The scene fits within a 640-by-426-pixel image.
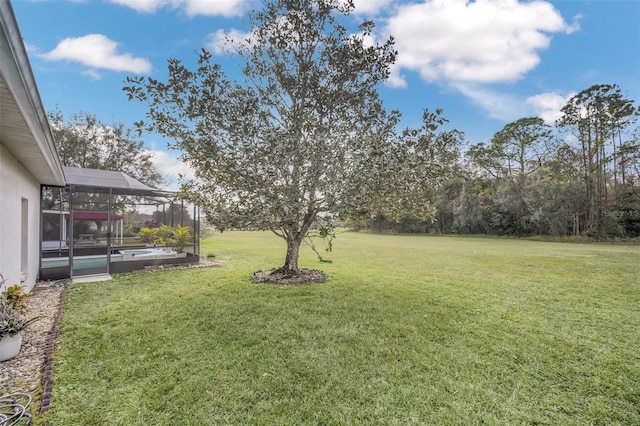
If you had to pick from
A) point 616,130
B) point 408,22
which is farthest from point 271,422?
point 616,130

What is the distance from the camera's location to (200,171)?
695 cm

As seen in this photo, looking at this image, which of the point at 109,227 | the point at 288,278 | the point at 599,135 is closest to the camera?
the point at 288,278

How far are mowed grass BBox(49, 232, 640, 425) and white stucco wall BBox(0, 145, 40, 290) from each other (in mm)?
A: 1027

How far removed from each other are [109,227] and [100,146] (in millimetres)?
13984

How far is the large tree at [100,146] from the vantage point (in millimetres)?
17516

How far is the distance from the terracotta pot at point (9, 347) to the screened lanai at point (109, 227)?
460 cm

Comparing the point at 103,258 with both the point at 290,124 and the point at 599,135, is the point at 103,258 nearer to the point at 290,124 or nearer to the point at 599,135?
the point at 290,124

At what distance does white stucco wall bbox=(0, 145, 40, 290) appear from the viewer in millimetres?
4242

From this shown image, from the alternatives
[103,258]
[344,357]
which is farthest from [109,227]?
[344,357]

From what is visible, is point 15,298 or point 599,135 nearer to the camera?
point 15,298

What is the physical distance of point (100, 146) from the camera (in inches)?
737

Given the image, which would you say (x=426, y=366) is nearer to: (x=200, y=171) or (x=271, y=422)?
(x=271, y=422)

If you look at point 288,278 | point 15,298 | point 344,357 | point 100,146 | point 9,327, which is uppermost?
point 100,146

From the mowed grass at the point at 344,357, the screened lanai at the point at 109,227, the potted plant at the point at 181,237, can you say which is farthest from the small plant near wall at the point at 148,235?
the mowed grass at the point at 344,357
